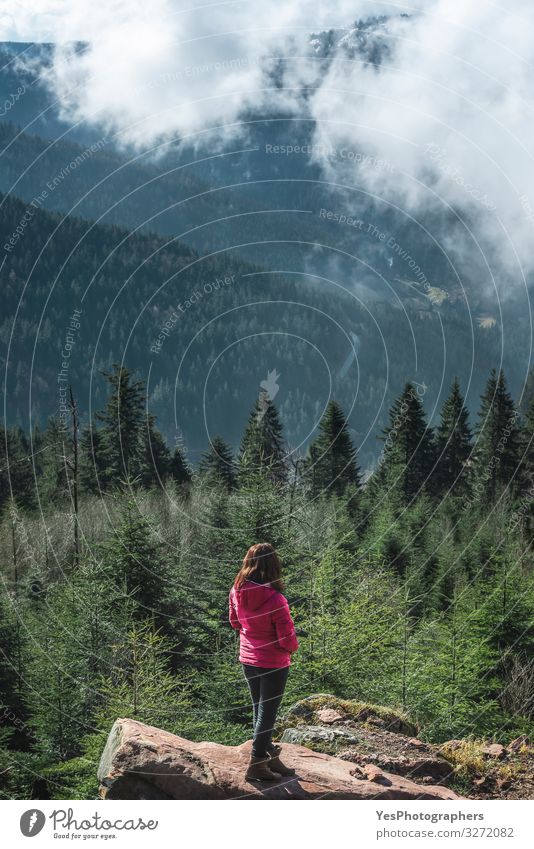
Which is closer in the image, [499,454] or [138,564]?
[138,564]

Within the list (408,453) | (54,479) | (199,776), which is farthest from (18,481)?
(199,776)

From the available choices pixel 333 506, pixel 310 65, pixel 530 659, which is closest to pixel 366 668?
pixel 530 659

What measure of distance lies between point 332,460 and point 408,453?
571 centimetres

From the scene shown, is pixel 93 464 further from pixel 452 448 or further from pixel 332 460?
pixel 452 448

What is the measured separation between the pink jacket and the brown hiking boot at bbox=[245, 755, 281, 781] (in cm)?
106

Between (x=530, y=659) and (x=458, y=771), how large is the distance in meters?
12.2

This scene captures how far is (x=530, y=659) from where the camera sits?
2089 centimetres

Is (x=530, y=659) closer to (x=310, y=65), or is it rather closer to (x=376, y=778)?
(x=376, y=778)

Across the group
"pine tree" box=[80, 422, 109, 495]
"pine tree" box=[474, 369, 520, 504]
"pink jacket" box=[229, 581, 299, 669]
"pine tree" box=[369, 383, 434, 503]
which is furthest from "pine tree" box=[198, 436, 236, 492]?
"pink jacket" box=[229, 581, 299, 669]

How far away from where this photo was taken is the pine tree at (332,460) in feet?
180

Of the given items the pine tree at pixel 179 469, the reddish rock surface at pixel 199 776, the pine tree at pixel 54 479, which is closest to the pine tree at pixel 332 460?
the pine tree at pixel 179 469

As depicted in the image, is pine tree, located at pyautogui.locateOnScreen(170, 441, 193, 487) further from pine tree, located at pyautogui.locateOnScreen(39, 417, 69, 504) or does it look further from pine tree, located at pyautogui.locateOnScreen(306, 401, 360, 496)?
pine tree, located at pyautogui.locateOnScreen(306, 401, 360, 496)

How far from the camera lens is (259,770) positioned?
796 centimetres

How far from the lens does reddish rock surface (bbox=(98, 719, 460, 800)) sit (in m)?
8.01
